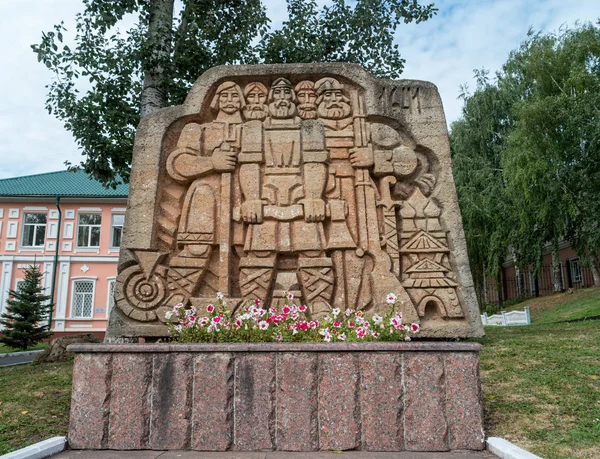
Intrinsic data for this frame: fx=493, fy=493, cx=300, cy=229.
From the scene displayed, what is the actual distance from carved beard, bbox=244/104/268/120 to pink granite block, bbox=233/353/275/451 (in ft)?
11.5

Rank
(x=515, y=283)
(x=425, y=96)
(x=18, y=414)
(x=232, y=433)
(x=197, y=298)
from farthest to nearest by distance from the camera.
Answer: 1. (x=515, y=283)
2. (x=425, y=96)
3. (x=197, y=298)
4. (x=18, y=414)
5. (x=232, y=433)

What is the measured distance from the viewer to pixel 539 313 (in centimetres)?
1744

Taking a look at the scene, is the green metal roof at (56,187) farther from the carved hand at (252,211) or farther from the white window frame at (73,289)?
the carved hand at (252,211)

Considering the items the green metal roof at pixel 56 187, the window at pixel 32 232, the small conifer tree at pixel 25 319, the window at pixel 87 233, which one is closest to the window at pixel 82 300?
the window at pixel 87 233

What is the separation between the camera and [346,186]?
6.36 metres

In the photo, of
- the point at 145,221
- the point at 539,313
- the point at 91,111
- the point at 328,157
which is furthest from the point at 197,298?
the point at 539,313

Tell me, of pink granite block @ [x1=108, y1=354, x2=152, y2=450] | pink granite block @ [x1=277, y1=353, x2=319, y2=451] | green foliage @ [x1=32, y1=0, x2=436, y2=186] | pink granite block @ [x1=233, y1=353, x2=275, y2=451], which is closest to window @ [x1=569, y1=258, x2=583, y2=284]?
green foliage @ [x1=32, y1=0, x2=436, y2=186]

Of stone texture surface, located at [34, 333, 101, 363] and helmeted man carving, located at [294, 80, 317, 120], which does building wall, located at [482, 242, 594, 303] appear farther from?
stone texture surface, located at [34, 333, 101, 363]

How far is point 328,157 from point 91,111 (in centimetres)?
471

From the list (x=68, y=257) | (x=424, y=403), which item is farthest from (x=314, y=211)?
(x=68, y=257)

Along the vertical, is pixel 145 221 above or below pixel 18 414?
above

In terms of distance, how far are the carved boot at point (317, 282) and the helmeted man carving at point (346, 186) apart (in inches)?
5.1

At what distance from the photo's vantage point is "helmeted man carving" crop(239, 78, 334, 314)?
5965 mm

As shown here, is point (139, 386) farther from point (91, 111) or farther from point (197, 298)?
point (91, 111)
